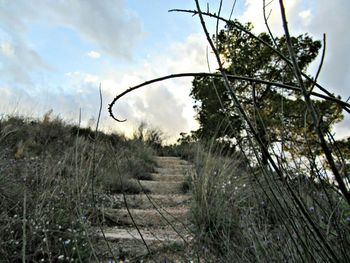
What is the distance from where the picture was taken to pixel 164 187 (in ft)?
16.0

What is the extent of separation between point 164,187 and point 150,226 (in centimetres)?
162

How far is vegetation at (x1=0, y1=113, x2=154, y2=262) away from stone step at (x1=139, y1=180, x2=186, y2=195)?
11.7 inches

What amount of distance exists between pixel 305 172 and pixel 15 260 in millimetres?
1836

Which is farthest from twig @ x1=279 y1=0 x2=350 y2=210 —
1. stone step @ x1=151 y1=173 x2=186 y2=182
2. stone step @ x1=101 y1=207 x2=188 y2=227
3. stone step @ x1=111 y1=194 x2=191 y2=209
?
stone step @ x1=151 y1=173 x2=186 y2=182

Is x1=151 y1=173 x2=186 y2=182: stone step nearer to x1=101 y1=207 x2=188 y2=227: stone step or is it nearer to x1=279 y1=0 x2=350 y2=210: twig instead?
x1=101 y1=207 x2=188 y2=227: stone step

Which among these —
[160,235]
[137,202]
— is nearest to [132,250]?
[160,235]

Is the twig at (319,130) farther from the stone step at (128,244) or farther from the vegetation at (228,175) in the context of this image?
the stone step at (128,244)

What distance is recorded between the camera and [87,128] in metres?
8.12

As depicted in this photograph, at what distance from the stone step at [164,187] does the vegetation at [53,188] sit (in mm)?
298

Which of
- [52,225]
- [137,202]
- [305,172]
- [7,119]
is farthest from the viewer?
[7,119]

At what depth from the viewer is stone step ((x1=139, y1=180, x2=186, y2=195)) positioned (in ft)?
15.5

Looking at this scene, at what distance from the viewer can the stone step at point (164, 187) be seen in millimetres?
4730

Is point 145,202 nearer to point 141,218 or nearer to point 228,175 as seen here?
point 141,218

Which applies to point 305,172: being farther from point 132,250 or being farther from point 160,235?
point 160,235
